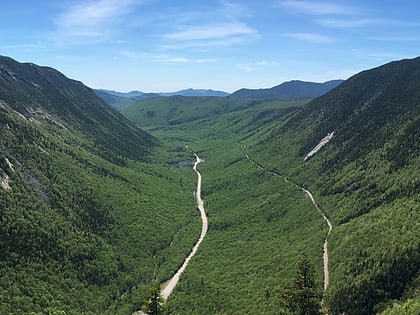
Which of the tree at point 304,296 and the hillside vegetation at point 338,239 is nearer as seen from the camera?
the tree at point 304,296

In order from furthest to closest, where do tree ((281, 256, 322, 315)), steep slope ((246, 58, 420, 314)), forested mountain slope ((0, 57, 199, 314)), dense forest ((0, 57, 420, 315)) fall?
1. forested mountain slope ((0, 57, 199, 314))
2. dense forest ((0, 57, 420, 315))
3. steep slope ((246, 58, 420, 314))
4. tree ((281, 256, 322, 315))

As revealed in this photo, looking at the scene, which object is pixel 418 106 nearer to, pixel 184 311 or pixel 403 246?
pixel 403 246

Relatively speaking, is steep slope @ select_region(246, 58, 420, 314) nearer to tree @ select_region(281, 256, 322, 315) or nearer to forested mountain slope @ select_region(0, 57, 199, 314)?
tree @ select_region(281, 256, 322, 315)

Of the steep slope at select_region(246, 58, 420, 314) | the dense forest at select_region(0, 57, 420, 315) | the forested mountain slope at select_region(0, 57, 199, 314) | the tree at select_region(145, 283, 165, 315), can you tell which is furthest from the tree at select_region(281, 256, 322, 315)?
the forested mountain slope at select_region(0, 57, 199, 314)

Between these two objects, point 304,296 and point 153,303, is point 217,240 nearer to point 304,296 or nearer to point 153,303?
point 153,303

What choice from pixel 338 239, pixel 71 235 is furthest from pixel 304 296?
pixel 71 235

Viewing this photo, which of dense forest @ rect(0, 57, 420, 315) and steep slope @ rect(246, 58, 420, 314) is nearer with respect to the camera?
steep slope @ rect(246, 58, 420, 314)

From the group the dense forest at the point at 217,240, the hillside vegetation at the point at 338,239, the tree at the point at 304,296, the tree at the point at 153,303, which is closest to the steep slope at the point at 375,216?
the hillside vegetation at the point at 338,239

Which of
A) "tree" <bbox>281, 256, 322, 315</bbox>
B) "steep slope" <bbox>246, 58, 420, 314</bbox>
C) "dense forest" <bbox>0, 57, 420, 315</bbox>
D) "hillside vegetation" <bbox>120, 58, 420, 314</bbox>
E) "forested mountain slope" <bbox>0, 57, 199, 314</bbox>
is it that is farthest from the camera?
Answer: "forested mountain slope" <bbox>0, 57, 199, 314</bbox>

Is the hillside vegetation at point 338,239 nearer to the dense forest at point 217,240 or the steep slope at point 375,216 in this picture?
the steep slope at point 375,216
